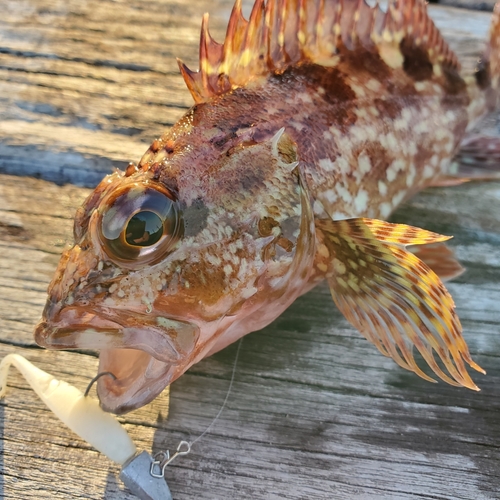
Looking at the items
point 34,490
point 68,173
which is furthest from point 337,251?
point 68,173

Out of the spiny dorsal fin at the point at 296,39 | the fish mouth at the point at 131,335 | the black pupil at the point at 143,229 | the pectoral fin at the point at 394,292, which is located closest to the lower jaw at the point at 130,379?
the fish mouth at the point at 131,335

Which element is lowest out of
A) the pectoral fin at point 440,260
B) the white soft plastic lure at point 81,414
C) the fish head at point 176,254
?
the white soft plastic lure at point 81,414

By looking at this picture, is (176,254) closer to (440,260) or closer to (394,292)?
(394,292)

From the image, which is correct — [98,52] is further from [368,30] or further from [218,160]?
[218,160]

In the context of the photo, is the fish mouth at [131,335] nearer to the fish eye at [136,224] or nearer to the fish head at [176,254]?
the fish head at [176,254]

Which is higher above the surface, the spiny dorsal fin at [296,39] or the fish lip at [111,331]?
the spiny dorsal fin at [296,39]

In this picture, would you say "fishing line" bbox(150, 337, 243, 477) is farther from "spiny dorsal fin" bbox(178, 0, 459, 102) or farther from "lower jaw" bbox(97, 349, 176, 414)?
"spiny dorsal fin" bbox(178, 0, 459, 102)
